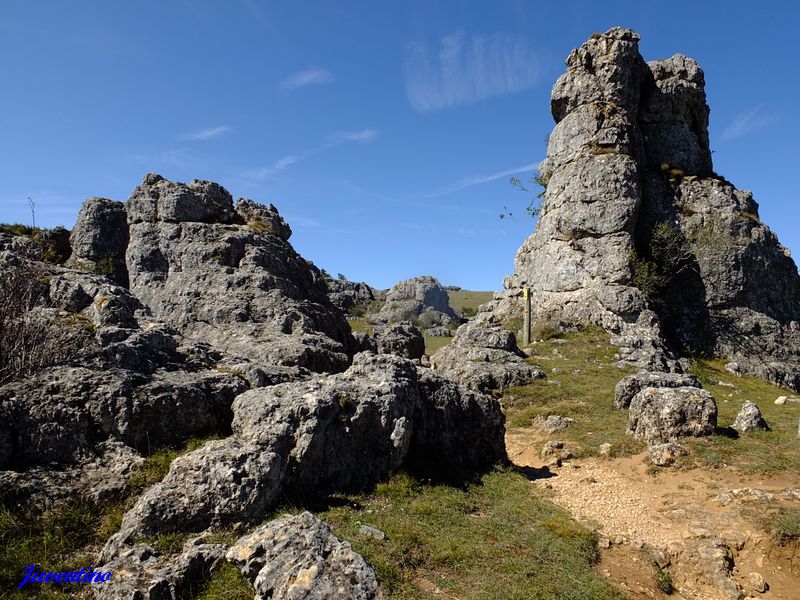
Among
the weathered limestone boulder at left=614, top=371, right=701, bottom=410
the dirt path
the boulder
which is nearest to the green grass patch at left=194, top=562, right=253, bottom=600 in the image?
the dirt path

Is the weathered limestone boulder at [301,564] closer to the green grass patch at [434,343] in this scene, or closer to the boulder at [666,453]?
the boulder at [666,453]

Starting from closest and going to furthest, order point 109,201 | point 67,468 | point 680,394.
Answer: point 67,468 < point 680,394 < point 109,201

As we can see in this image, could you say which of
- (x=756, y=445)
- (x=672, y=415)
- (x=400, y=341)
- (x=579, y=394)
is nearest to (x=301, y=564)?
(x=672, y=415)

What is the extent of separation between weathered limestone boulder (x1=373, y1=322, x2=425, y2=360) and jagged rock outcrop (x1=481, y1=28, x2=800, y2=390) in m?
7.97

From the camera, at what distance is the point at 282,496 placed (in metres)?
9.25

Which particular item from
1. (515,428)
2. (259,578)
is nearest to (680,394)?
(515,428)

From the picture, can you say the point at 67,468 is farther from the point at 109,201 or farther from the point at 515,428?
the point at 109,201

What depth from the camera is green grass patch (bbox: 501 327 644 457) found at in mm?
17781

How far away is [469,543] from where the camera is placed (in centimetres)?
898

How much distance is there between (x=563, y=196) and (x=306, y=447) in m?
37.8

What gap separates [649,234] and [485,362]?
23135mm

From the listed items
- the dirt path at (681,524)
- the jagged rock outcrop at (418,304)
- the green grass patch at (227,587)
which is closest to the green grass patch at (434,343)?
the jagged rock outcrop at (418,304)

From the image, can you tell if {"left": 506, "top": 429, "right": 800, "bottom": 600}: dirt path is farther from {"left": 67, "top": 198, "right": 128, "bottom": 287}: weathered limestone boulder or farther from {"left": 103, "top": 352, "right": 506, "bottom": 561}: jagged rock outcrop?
{"left": 67, "top": 198, "right": 128, "bottom": 287}: weathered limestone boulder

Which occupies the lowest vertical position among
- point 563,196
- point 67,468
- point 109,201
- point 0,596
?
point 0,596
